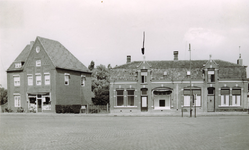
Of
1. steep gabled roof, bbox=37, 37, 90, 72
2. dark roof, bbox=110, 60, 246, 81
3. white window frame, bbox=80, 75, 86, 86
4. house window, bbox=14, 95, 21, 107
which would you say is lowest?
house window, bbox=14, 95, 21, 107

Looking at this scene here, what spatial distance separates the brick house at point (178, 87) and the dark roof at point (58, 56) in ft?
23.8

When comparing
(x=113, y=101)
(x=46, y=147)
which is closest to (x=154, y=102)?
(x=113, y=101)

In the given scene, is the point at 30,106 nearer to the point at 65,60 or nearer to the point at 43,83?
the point at 43,83

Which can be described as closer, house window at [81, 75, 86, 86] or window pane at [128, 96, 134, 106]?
window pane at [128, 96, 134, 106]

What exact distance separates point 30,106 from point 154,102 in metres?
17.8

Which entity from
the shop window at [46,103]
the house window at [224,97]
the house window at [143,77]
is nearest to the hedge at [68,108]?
the shop window at [46,103]

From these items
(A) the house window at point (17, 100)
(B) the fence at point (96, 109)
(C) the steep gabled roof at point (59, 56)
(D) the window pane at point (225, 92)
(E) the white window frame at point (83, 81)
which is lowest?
(B) the fence at point (96, 109)

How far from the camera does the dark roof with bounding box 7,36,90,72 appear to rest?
118 ft

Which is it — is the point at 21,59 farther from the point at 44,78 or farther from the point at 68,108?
the point at 68,108

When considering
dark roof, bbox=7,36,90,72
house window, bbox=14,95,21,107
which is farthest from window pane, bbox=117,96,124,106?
house window, bbox=14,95,21,107

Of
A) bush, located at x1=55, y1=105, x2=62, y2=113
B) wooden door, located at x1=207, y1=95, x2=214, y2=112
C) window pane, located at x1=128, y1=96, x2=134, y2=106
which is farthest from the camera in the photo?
window pane, located at x1=128, y1=96, x2=134, y2=106

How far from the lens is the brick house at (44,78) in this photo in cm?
3519

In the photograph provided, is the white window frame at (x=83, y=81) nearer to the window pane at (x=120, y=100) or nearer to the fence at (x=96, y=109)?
the fence at (x=96, y=109)

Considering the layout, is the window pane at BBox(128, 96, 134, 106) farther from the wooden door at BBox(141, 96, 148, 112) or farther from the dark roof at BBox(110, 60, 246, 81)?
the dark roof at BBox(110, 60, 246, 81)
